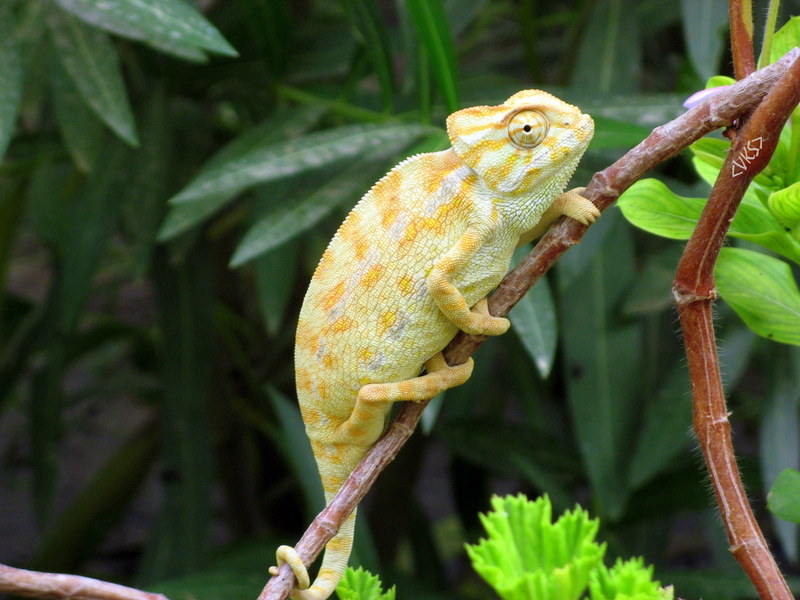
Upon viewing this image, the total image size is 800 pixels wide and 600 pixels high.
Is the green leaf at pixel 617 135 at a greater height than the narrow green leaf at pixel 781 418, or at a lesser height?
greater

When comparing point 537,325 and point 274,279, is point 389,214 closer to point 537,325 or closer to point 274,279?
point 537,325

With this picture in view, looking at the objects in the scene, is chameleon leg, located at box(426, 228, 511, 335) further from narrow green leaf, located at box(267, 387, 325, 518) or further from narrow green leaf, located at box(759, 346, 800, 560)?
narrow green leaf, located at box(759, 346, 800, 560)

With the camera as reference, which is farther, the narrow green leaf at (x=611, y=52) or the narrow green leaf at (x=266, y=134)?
the narrow green leaf at (x=611, y=52)

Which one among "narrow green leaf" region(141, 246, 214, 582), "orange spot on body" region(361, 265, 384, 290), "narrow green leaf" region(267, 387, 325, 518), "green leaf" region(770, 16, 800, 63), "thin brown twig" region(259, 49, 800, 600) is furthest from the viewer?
"narrow green leaf" region(141, 246, 214, 582)

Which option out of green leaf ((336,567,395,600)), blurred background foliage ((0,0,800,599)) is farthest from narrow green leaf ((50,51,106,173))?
green leaf ((336,567,395,600))

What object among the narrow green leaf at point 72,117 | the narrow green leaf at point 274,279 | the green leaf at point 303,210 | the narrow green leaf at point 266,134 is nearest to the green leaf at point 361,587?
the green leaf at point 303,210

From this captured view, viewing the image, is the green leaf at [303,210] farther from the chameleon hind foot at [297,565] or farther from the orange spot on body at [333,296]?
the chameleon hind foot at [297,565]

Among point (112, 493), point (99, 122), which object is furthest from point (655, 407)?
point (112, 493)

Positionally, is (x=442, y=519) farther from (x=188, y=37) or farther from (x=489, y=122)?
(x=489, y=122)
